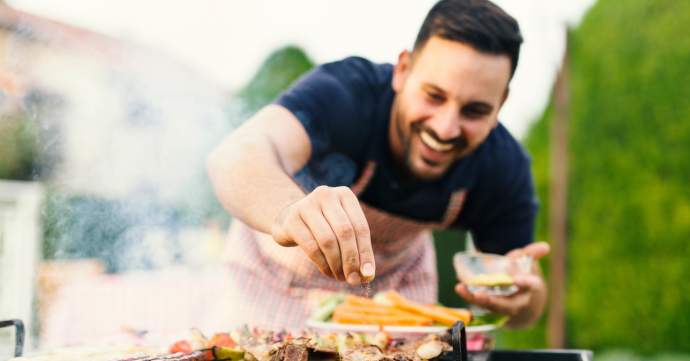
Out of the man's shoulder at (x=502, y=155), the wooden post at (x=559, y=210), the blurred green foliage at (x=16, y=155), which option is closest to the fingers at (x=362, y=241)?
the man's shoulder at (x=502, y=155)

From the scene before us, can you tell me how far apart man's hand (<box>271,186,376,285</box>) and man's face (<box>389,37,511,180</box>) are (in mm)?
969

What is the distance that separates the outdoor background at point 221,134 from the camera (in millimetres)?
4246

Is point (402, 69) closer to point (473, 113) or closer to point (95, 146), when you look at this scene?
point (473, 113)

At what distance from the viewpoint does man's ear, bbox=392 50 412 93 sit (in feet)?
7.51

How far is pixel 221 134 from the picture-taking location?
4.00 meters

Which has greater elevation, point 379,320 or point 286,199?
point 286,199

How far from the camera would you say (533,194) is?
2711 millimetres

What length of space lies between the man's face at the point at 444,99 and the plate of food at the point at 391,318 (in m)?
0.55

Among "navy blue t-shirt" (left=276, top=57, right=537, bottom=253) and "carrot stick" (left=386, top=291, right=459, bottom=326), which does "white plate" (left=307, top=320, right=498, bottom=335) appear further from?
"navy blue t-shirt" (left=276, top=57, right=537, bottom=253)

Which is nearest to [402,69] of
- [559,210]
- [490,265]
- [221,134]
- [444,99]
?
[444,99]

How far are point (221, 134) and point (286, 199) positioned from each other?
8.44 feet

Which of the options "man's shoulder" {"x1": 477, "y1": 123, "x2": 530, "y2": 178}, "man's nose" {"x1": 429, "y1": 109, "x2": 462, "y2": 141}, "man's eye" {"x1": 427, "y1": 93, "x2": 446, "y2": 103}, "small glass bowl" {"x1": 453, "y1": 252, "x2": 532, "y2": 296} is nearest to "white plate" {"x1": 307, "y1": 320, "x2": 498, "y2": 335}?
"small glass bowl" {"x1": 453, "y1": 252, "x2": 532, "y2": 296}

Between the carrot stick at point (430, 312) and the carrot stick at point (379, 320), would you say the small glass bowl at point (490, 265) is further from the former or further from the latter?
the carrot stick at point (379, 320)

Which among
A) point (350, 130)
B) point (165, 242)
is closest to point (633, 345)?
point (165, 242)
